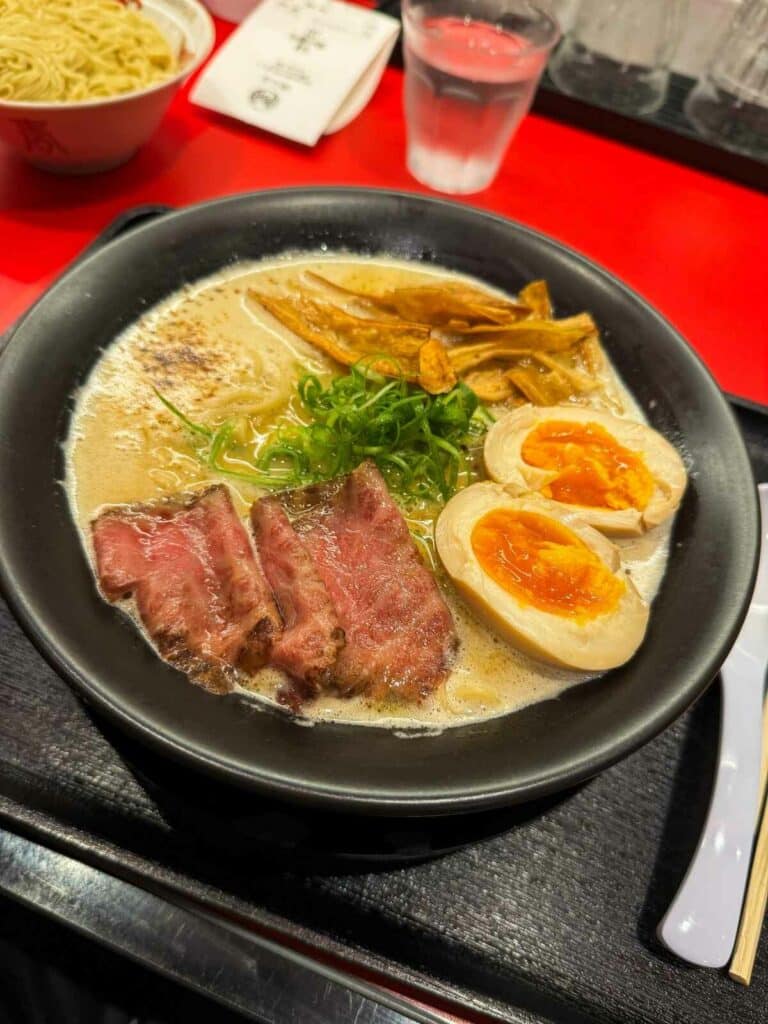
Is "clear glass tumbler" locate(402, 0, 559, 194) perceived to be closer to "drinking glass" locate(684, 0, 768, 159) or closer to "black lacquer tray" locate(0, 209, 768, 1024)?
"drinking glass" locate(684, 0, 768, 159)

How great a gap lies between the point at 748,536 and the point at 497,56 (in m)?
1.96

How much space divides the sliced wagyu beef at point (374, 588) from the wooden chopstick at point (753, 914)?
672 mm

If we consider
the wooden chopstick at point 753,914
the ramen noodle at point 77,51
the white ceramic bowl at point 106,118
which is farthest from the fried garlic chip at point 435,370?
the ramen noodle at point 77,51

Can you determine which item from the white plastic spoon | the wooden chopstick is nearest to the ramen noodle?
the white plastic spoon

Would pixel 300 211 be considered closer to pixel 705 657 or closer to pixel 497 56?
pixel 497 56

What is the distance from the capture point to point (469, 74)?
8.30 feet

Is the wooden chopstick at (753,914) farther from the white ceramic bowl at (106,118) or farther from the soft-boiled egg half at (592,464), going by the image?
the white ceramic bowl at (106,118)

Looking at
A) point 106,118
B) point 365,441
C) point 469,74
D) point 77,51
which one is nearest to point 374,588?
point 365,441

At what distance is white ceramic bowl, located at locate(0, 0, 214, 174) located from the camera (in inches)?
86.8

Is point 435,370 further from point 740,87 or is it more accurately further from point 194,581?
point 740,87

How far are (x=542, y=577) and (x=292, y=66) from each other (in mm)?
2642

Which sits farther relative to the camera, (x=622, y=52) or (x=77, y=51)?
(x=622, y=52)

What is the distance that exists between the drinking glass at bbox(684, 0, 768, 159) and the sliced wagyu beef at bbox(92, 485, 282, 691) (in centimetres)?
295

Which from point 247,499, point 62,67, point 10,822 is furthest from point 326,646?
point 62,67
